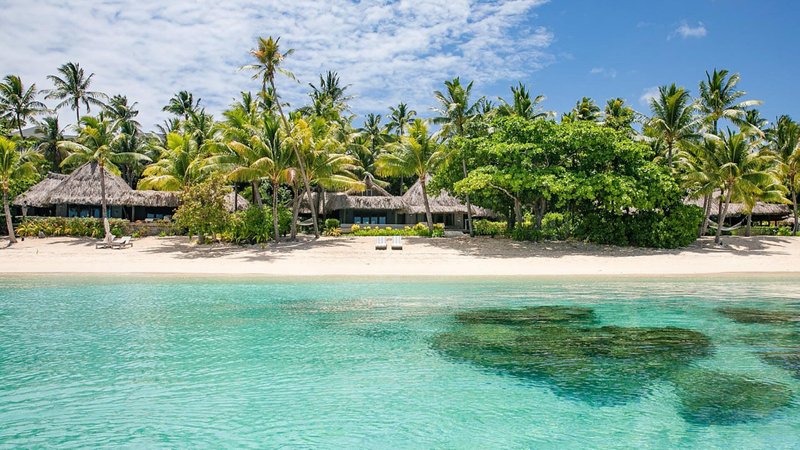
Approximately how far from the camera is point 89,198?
3269 cm

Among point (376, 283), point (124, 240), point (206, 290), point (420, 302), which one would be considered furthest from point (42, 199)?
point (420, 302)

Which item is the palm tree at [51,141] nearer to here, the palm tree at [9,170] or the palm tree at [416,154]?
the palm tree at [9,170]

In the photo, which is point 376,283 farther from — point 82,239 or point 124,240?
point 82,239

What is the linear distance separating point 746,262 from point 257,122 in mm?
25778

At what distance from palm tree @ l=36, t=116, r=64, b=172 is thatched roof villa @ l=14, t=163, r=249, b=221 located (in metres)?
8.00

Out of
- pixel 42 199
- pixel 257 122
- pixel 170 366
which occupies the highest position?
pixel 257 122

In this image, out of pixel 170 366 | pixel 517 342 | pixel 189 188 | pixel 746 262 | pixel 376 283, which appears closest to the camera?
pixel 170 366

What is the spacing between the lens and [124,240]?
91.2ft

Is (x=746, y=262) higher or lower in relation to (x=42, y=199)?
lower

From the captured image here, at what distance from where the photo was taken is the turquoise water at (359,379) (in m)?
5.93

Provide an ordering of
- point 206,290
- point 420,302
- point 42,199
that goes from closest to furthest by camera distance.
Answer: point 420,302, point 206,290, point 42,199

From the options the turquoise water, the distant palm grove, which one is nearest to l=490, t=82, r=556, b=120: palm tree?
the distant palm grove

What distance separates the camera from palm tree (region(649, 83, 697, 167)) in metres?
29.3

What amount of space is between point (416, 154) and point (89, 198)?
20122 mm
